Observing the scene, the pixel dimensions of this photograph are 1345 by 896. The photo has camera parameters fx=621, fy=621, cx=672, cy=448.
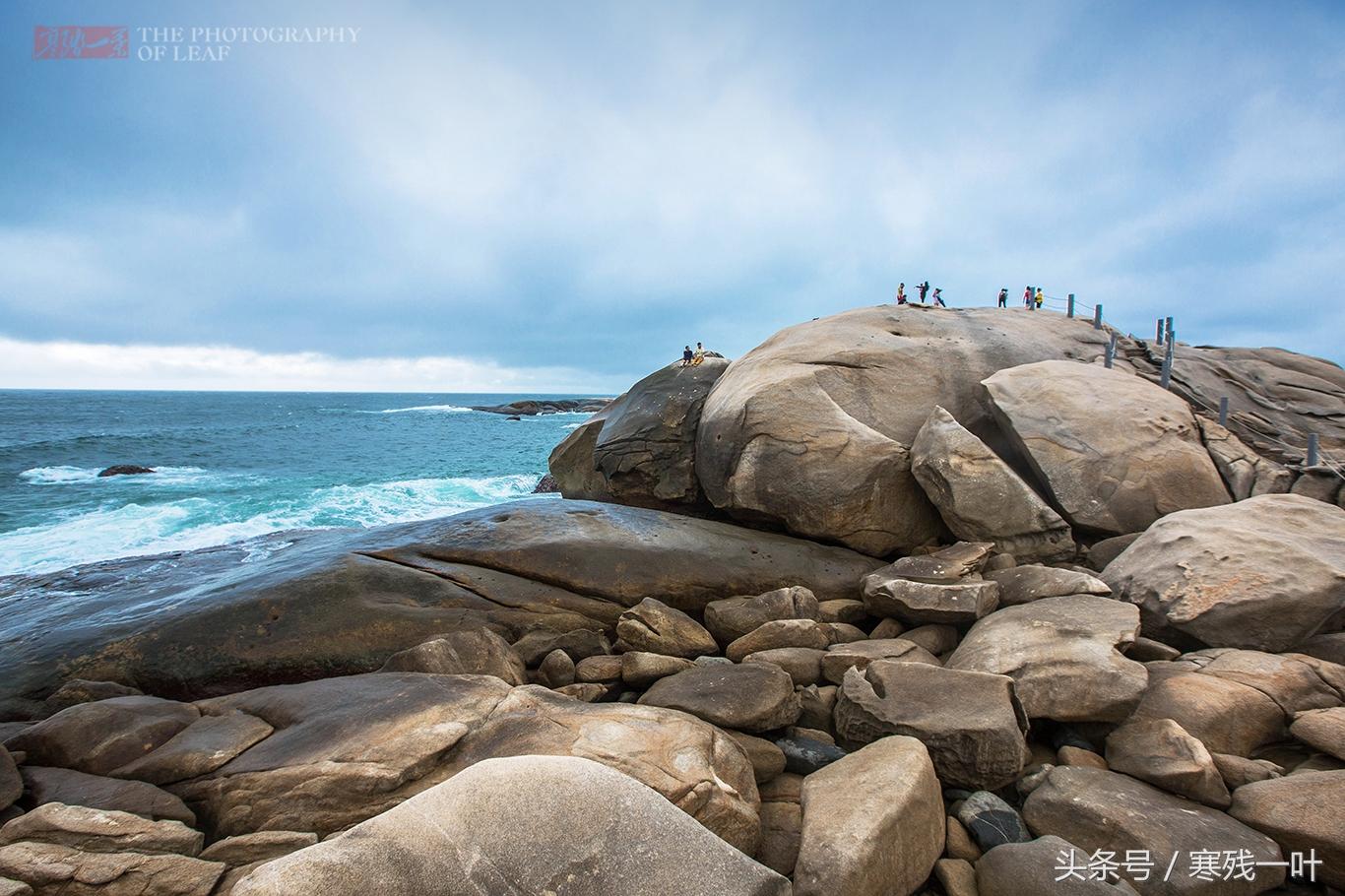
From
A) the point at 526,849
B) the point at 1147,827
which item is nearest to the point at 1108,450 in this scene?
the point at 1147,827

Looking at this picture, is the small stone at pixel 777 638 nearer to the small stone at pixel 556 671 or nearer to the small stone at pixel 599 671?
the small stone at pixel 599 671

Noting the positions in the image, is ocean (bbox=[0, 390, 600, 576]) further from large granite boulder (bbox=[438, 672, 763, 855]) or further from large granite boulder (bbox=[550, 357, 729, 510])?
large granite boulder (bbox=[438, 672, 763, 855])

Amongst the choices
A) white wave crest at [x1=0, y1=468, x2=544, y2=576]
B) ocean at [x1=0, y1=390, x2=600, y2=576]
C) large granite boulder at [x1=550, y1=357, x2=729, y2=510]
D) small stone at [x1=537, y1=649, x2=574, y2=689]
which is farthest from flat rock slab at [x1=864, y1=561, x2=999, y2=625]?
ocean at [x1=0, y1=390, x2=600, y2=576]

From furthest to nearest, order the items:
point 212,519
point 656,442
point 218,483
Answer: point 218,483
point 212,519
point 656,442

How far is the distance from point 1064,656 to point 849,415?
17.6 ft

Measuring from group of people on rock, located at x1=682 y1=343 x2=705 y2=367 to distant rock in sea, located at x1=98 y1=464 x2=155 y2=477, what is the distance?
95.3ft

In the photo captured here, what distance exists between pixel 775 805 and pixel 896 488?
20.0 feet

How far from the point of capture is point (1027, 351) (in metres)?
12.8

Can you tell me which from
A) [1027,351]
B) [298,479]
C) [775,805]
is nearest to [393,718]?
[775,805]

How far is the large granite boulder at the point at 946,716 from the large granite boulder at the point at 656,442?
21.8 ft

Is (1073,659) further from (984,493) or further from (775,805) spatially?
(984,493)

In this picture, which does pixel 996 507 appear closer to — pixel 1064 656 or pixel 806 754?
pixel 1064 656

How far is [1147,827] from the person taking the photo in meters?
4.24

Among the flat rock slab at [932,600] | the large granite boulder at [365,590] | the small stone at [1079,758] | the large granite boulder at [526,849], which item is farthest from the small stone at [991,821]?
the large granite boulder at [365,590]
